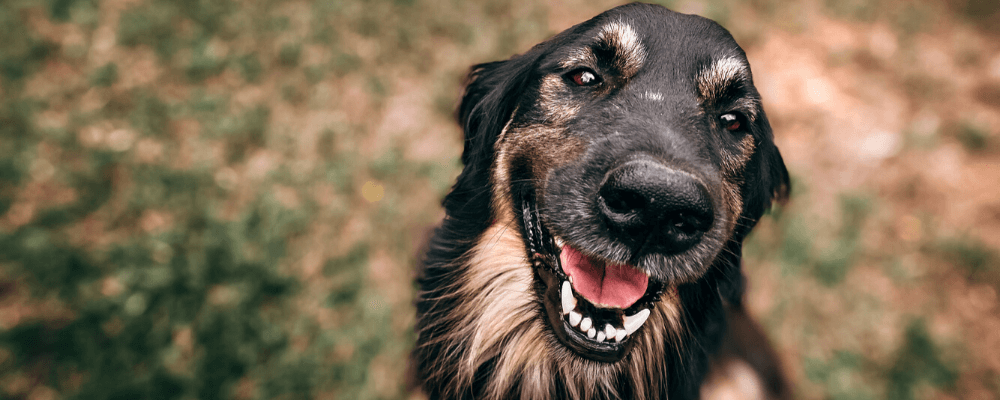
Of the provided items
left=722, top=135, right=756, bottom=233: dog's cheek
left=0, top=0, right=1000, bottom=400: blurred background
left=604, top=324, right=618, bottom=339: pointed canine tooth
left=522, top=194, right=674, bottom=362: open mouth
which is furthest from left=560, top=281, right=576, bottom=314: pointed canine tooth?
left=0, top=0, right=1000, bottom=400: blurred background

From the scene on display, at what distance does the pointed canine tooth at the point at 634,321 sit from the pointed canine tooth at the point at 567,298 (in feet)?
0.78

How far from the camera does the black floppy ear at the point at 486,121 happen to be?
2254 millimetres

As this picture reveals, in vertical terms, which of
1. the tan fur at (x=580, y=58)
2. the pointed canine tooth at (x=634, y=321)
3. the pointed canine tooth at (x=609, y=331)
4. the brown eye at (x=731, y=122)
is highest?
the tan fur at (x=580, y=58)

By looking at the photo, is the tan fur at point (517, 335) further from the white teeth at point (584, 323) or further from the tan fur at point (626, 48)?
the tan fur at point (626, 48)

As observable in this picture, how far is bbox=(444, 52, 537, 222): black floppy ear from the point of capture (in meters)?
2.25

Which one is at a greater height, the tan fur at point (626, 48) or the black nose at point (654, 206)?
the tan fur at point (626, 48)

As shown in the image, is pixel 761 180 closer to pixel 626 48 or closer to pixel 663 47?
pixel 663 47

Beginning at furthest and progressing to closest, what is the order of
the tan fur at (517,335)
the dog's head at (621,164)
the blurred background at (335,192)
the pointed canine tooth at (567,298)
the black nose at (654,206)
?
the blurred background at (335,192) → the tan fur at (517,335) → the pointed canine tooth at (567,298) → the dog's head at (621,164) → the black nose at (654,206)

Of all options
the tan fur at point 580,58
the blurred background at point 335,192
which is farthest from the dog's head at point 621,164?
the blurred background at point 335,192

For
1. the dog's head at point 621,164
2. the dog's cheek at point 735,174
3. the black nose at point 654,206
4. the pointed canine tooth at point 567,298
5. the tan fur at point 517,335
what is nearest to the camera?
the black nose at point 654,206

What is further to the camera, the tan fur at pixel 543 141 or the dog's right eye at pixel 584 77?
the dog's right eye at pixel 584 77

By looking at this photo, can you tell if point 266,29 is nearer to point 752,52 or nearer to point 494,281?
point 494,281

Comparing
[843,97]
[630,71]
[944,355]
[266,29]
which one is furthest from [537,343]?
[843,97]

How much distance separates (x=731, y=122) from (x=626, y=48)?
59cm
